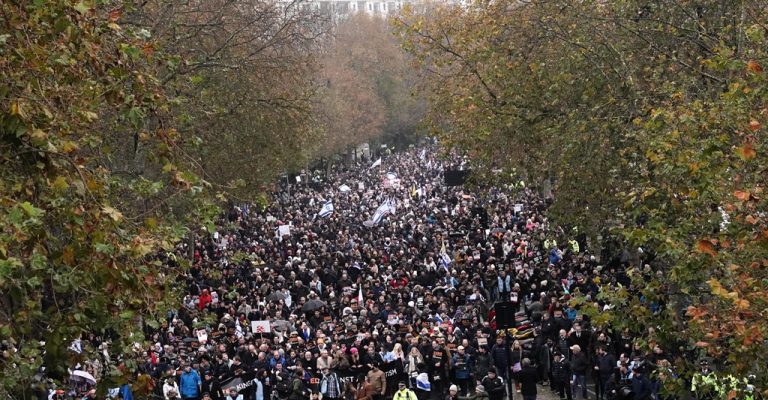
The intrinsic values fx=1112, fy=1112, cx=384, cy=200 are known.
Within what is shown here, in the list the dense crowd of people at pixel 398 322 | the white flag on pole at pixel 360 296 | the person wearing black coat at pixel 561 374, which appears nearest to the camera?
the dense crowd of people at pixel 398 322

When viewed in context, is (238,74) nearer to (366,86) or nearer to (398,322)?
(398,322)

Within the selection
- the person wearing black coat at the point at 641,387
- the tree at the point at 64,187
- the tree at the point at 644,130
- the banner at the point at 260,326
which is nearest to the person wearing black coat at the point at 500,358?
the tree at the point at 644,130

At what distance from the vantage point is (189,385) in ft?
62.8

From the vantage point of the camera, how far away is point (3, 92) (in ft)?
26.6

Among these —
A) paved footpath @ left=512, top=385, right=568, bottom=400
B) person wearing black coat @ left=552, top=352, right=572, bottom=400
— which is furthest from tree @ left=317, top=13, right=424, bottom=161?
person wearing black coat @ left=552, top=352, right=572, bottom=400

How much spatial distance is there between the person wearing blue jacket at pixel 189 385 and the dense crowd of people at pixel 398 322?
0.03 metres

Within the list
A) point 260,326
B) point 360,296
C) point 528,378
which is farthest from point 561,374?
point 360,296

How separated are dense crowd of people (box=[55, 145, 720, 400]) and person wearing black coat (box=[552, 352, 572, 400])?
24 mm

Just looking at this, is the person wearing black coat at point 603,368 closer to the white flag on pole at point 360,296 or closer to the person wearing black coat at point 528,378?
the person wearing black coat at point 528,378

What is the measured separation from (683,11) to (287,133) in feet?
48.1

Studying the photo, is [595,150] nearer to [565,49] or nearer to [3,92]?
[565,49]

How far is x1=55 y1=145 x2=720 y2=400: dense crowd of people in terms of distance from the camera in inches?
727

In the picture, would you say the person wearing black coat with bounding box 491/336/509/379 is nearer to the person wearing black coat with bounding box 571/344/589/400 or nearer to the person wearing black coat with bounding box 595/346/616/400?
the person wearing black coat with bounding box 571/344/589/400

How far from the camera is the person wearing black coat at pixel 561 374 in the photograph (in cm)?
1861
